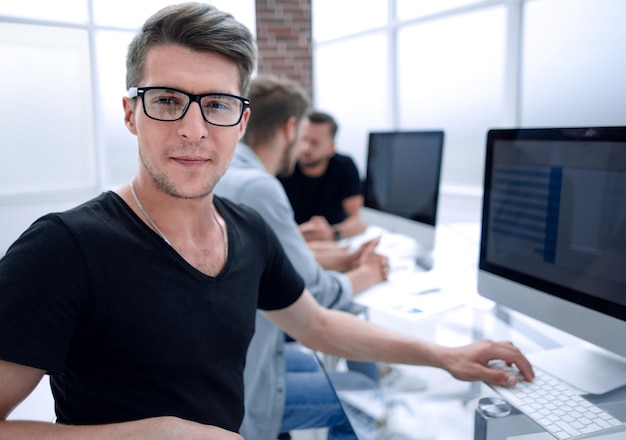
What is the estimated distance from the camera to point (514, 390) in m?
1.07

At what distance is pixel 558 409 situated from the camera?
986 millimetres

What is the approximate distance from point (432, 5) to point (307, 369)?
11.0 ft

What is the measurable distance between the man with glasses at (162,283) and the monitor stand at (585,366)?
0.11 m

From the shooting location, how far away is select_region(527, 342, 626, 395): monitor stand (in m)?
1.10

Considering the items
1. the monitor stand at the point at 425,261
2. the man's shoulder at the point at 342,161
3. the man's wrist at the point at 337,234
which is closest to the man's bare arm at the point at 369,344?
the monitor stand at the point at 425,261

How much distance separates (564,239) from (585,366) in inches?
11.1

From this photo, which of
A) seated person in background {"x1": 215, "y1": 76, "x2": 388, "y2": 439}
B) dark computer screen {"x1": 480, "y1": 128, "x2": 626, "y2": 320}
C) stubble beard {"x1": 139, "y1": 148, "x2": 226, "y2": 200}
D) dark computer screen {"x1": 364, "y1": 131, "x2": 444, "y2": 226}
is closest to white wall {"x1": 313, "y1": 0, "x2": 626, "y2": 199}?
dark computer screen {"x1": 364, "y1": 131, "x2": 444, "y2": 226}

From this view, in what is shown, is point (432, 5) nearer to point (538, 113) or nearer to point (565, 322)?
point (538, 113)

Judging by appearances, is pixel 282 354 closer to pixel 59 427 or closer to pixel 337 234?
pixel 59 427

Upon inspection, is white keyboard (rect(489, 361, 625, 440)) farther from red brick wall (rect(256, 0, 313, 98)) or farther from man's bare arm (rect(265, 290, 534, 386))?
red brick wall (rect(256, 0, 313, 98))

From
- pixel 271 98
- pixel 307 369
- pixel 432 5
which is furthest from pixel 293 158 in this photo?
pixel 432 5

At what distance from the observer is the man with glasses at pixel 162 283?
786 millimetres

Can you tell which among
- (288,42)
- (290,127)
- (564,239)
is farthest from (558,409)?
(288,42)

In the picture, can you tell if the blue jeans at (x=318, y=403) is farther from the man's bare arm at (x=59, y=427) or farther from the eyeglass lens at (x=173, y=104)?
the eyeglass lens at (x=173, y=104)
